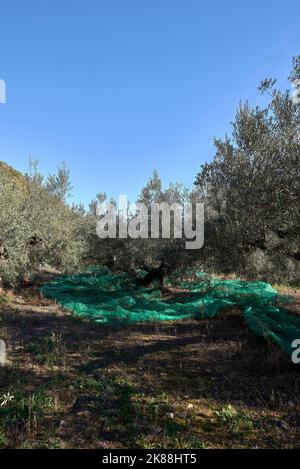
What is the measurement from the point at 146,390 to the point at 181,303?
777cm

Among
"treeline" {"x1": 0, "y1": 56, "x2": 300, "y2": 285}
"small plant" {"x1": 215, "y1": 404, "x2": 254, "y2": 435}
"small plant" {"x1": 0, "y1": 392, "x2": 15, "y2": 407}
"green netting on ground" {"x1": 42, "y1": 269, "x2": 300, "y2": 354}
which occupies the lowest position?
"small plant" {"x1": 215, "y1": 404, "x2": 254, "y2": 435}

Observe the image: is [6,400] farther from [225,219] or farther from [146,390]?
[225,219]

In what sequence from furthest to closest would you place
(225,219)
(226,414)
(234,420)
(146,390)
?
(225,219) < (146,390) < (226,414) < (234,420)

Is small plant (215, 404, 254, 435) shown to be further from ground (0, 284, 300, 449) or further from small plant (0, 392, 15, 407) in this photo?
small plant (0, 392, 15, 407)

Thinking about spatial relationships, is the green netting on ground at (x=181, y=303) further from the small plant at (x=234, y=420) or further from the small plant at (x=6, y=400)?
the small plant at (x=6, y=400)

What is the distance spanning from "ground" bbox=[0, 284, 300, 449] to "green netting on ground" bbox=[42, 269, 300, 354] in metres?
0.65

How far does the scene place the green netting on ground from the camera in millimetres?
8641

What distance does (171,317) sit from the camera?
10.9 metres

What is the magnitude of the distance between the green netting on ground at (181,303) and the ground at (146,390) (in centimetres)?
65

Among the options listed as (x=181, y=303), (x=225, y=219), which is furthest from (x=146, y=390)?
(x=181, y=303)

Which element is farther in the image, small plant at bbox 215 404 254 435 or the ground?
small plant at bbox 215 404 254 435

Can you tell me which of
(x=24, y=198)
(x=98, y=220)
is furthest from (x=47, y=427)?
(x=98, y=220)

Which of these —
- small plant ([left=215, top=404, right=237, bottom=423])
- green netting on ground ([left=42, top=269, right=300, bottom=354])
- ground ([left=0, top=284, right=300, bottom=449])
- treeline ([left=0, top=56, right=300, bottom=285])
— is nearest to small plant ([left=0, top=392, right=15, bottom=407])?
ground ([left=0, top=284, right=300, bottom=449])

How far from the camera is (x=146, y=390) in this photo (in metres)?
5.68
